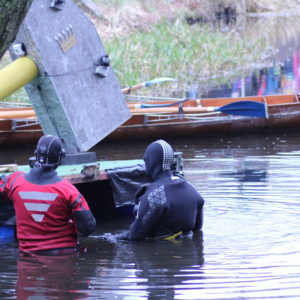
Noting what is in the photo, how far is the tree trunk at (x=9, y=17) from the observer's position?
12.3 ft

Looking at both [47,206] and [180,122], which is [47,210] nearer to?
[47,206]

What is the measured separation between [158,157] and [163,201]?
374 mm

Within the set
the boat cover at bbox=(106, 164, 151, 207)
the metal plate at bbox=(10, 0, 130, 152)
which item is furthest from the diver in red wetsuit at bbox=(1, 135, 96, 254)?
the metal plate at bbox=(10, 0, 130, 152)

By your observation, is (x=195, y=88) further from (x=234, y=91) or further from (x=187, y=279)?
(x=187, y=279)

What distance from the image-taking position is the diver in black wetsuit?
7.03m

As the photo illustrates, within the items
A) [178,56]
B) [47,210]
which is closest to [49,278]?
[47,210]

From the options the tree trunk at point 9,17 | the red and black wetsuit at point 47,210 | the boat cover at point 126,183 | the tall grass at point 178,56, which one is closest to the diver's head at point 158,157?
the red and black wetsuit at point 47,210

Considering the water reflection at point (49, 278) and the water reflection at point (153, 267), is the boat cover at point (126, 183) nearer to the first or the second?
the water reflection at point (153, 267)

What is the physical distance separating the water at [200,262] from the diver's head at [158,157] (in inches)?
32.4

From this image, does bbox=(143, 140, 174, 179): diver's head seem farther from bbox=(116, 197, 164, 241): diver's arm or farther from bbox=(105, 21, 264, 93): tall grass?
bbox=(105, 21, 264, 93): tall grass

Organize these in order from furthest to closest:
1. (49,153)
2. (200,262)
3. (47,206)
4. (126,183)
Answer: (126,183), (200,262), (47,206), (49,153)

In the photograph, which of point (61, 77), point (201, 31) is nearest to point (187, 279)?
point (61, 77)

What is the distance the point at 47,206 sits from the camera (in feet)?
22.0

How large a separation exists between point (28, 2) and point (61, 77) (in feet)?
17.3
